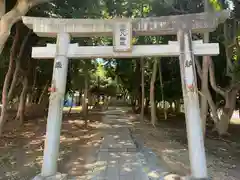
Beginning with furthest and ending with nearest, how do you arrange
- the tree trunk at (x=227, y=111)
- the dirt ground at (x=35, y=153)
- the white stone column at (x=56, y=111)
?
the tree trunk at (x=227, y=111)
the dirt ground at (x=35, y=153)
the white stone column at (x=56, y=111)

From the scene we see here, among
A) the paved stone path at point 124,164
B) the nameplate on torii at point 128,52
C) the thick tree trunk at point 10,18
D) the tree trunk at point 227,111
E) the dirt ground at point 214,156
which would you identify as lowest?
the dirt ground at point 214,156

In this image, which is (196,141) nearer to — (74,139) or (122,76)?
(74,139)

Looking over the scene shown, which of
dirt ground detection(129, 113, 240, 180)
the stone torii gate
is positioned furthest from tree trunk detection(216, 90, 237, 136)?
the stone torii gate

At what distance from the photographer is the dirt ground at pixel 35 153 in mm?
7777

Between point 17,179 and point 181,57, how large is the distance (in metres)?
4.91

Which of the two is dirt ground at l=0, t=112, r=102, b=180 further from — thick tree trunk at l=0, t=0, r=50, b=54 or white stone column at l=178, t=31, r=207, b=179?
thick tree trunk at l=0, t=0, r=50, b=54

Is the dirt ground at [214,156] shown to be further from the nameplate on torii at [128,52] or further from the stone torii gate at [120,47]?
the nameplate on torii at [128,52]

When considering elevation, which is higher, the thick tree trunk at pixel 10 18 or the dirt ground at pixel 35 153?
the thick tree trunk at pixel 10 18

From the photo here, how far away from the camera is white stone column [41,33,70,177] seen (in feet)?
21.2

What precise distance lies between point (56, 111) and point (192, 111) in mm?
2969

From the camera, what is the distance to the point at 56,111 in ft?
21.9

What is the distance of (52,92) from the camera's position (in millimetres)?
6730

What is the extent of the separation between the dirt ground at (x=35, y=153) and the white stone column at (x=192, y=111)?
2636 mm

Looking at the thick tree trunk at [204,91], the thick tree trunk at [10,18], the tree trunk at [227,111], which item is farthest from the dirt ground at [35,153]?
the tree trunk at [227,111]
